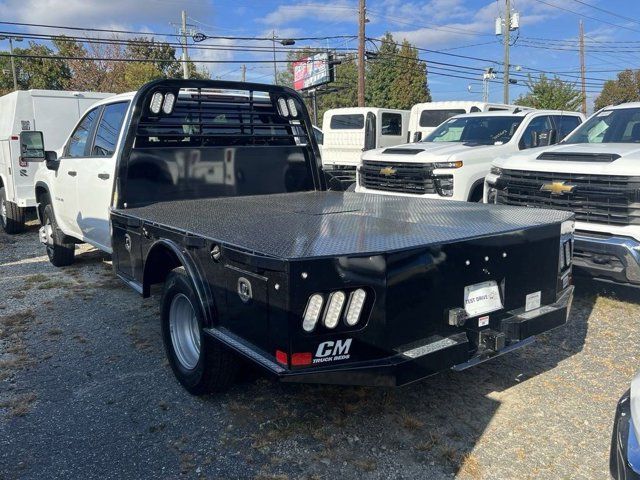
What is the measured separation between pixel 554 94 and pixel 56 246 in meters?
29.5

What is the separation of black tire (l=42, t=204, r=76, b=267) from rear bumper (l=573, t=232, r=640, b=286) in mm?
6044

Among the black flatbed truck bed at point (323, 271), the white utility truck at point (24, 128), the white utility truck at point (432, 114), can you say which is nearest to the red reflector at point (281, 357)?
the black flatbed truck bed at point (323, 271)

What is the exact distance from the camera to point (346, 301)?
2.72 m

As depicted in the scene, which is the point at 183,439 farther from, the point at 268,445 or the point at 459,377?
the point at 459,377

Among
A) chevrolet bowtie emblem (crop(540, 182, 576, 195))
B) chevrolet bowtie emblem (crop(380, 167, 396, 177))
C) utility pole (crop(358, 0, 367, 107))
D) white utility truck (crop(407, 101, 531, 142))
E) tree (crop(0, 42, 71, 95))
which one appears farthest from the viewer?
tree (crop(0, 42, 71, 95))

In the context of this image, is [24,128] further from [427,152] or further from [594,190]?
[594,190]

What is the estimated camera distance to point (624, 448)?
2.03 m

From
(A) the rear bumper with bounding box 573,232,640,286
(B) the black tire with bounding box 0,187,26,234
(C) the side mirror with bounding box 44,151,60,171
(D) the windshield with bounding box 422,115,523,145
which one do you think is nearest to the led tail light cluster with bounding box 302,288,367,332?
(A) the rear bumper with bounding box 573,232,640,286

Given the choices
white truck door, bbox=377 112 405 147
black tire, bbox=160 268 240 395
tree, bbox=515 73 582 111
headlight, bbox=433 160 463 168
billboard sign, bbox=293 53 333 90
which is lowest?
black tire, bbox=160 268 240 395

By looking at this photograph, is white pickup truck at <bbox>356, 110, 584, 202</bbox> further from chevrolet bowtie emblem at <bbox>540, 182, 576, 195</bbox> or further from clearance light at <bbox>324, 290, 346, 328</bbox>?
clearance light at <bbox>324, 290, 346, 328</bbox>

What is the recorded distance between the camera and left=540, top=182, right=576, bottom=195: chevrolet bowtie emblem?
557 cm

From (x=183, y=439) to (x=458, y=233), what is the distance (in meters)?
2.01

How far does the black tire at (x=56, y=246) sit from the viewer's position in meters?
7.27

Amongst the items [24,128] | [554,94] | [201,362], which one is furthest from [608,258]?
[554,94]
